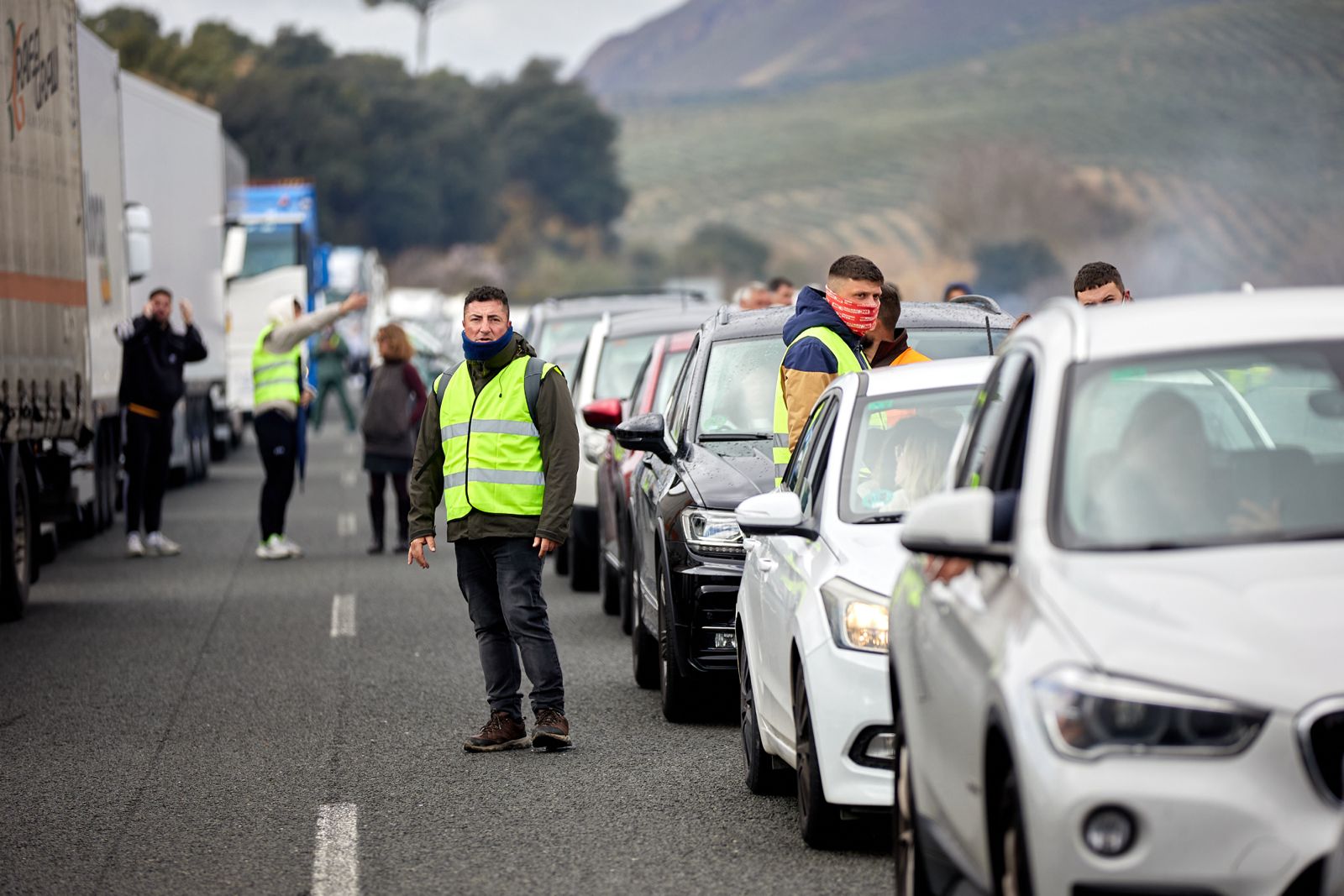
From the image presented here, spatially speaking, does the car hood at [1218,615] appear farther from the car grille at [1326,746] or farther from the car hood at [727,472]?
the car hood at [727,472]

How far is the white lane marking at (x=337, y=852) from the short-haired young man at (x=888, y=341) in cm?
342

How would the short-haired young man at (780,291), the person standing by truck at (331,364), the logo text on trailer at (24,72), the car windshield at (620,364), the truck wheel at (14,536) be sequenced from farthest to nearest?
1. the person standing by truck at (331,364)
2. the short-haired young man at (780,291)
3. the car windshield at (620,364)
4. the truck wheel at (14,536)
5. the logo text on trailer at (24,72)

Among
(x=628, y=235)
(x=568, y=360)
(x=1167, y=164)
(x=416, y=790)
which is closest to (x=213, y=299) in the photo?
(x=568, y=360)

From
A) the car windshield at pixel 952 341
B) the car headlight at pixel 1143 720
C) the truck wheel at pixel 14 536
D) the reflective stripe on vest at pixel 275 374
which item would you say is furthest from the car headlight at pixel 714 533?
the reflective stripe on vest at pixel 275 374

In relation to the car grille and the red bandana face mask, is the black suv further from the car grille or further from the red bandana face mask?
the car grille

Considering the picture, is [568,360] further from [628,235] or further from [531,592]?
[628,235]

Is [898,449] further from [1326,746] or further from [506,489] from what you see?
[1326,746]

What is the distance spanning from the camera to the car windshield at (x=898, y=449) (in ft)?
24.2

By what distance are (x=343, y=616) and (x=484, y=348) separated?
540 cm

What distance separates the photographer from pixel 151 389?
1747 centimetres

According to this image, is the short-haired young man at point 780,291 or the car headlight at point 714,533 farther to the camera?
the short-haired young man at point 780,291

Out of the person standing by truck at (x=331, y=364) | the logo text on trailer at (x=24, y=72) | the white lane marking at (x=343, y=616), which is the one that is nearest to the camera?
the logo text on trailer at (x=24, y=72)

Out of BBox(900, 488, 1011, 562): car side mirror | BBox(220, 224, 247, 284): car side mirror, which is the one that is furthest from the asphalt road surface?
BBox(220, 224, 247, 284): car side mirror

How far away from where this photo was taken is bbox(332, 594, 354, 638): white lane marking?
13.0 meters
